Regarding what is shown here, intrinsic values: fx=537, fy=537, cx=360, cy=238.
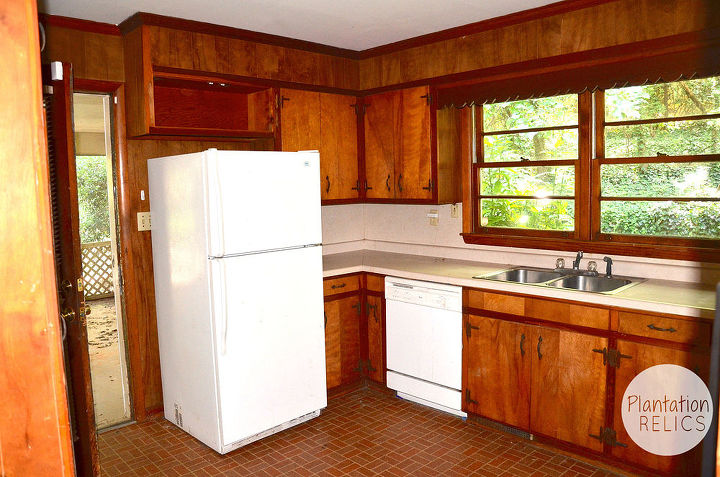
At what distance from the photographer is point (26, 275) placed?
31.3 inches

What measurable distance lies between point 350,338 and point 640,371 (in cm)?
193

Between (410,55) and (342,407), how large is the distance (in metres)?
2.53

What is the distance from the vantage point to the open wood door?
198cm

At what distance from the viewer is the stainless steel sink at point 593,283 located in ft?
10.2

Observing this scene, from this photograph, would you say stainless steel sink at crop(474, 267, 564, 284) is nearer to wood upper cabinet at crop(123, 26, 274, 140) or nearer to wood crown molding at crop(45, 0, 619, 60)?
wood crown molding at crop(45, 0, 619, 60)

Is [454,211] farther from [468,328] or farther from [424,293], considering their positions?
[468,328]

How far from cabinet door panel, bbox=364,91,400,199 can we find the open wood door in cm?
238

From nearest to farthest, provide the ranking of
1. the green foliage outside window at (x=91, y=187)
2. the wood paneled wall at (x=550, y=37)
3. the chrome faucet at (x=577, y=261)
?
the wood paneled wall at (x=550, y=37), the chrome faucet at (x=577, y=261), the green foliage outside window at (x=91, y=187)

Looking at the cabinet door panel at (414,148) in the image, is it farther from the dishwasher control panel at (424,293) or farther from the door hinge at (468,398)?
the door hinge at (468,398)

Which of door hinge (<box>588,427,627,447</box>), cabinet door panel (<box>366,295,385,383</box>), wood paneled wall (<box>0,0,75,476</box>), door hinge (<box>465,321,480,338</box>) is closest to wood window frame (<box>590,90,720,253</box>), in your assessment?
door hinge (<box>465,321,480,338</box>)

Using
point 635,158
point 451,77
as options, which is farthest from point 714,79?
point 451,77

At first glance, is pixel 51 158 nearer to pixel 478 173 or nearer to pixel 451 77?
pixel 451 77

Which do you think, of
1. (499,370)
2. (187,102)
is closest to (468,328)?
(499,370)

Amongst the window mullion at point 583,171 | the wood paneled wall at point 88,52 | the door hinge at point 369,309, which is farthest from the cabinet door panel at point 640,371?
the wood paneled wall at point 88,52
